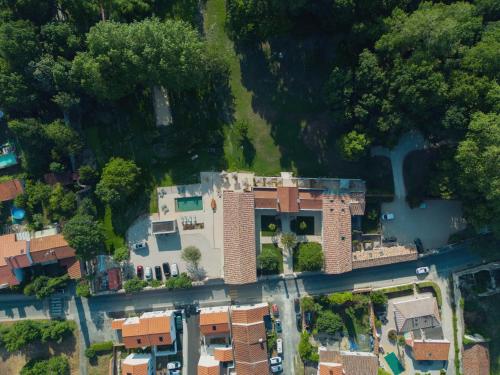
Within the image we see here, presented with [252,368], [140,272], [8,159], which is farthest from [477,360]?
[8,159]

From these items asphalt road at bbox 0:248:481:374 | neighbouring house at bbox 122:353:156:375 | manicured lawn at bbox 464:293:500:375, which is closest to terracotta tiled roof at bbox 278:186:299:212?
asphalt road at bbox 0:248:481:374

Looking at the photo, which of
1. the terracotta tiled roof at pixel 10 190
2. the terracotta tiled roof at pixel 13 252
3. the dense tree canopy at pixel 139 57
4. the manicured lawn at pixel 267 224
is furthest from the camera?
the manicured lawn at pixel 267 224

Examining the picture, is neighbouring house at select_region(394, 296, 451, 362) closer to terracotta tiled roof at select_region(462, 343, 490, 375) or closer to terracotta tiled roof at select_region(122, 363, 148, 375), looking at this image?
terracotta tiled roof at select_region(462, 343, 490, 375)

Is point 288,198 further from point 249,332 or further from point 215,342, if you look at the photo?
point 215,342

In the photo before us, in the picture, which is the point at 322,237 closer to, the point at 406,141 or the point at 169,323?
the point at 406,141

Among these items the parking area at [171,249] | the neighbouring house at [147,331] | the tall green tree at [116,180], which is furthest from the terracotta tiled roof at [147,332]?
the tall green tree at [116,180]

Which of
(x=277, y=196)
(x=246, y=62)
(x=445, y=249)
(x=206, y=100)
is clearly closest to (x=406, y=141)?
(x=445, y=249)

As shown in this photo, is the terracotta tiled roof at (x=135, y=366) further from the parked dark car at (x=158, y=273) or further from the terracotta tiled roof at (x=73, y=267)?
the terracotta tiled roof at (x=73, y=267)
